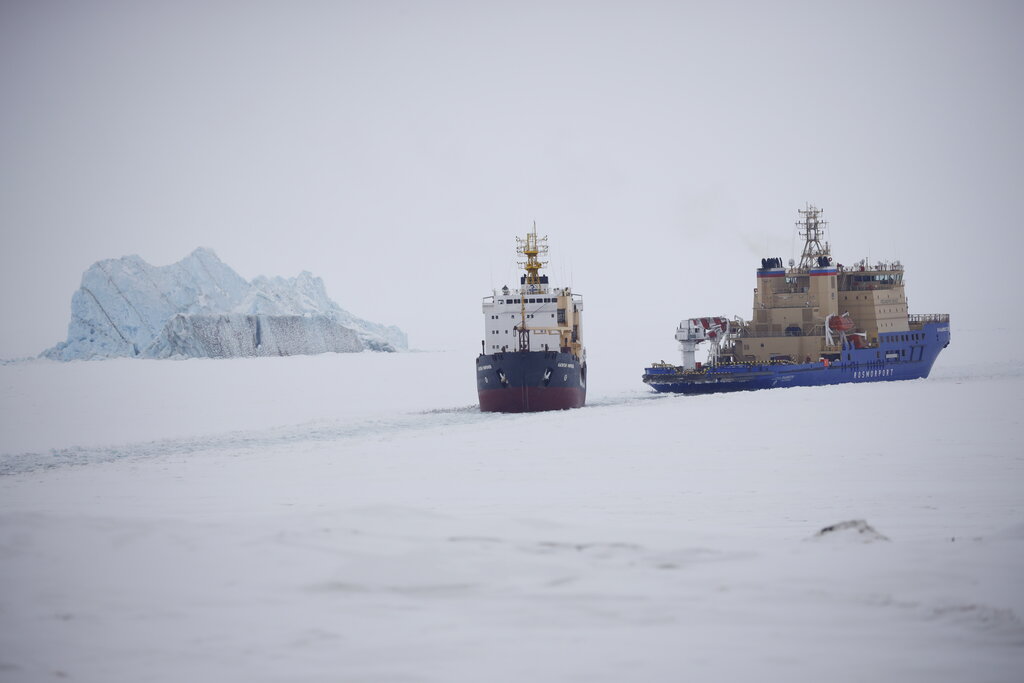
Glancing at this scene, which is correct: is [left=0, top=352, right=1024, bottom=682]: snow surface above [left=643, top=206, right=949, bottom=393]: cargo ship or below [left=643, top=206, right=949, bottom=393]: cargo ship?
below

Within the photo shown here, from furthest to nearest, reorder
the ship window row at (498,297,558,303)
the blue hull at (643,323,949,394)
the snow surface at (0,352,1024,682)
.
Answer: the blue hull at (643,323,949,394) → the ship window row at (498,297,558,303) → the snow surface at (0,352,1024,682)

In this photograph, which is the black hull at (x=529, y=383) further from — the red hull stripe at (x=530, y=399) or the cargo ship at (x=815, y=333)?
the cargo ship at (x=815, y=333)

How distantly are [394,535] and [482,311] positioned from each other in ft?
132

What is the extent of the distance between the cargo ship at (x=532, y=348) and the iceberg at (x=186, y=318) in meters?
130

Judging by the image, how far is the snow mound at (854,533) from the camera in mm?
7176

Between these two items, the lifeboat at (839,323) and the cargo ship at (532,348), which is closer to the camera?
the cargo ship at (532,348)

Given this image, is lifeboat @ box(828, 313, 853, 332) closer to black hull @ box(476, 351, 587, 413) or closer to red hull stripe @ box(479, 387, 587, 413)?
black hull @ box(476, 351, 587, 413)

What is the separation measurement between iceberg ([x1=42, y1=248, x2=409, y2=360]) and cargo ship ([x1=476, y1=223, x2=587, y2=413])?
130m

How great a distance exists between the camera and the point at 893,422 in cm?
2242

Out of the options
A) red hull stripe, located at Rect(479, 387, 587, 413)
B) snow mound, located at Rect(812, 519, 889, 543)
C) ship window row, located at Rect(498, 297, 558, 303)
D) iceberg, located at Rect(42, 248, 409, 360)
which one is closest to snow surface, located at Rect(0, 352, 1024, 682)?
snow mound, located at Rect(812, 519, 889, 543)

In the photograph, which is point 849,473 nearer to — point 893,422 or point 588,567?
point 588,567

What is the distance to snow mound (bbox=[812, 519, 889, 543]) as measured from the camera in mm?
7176

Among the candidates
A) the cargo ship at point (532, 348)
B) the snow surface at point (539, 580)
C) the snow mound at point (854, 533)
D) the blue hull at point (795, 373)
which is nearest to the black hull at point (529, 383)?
the cargo ship at point (532, 348)

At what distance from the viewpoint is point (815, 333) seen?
5684 cm
